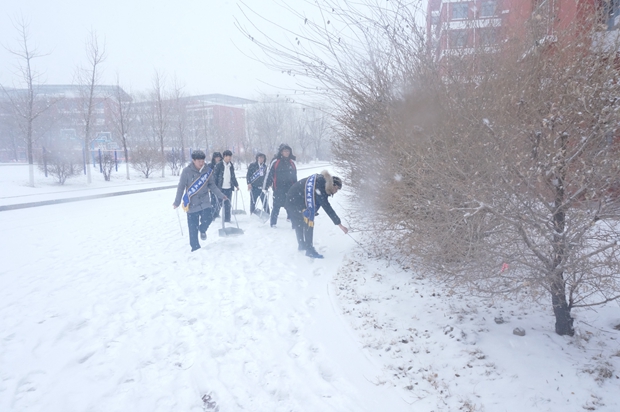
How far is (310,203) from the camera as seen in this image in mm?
6262

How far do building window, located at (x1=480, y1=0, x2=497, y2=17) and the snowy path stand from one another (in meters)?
3.89

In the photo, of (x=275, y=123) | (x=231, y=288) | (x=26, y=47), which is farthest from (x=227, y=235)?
(x=275, y=123)

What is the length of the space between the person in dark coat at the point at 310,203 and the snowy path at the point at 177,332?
13.7 inches

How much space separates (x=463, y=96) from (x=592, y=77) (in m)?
1.02

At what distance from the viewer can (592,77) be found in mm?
2727

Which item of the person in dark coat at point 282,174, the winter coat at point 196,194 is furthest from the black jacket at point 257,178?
the winter coat at point 196,194

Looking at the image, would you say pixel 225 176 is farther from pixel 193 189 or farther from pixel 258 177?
pixel 193 189

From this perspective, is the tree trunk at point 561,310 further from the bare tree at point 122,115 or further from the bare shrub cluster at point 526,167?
the bare tree at point 122,115

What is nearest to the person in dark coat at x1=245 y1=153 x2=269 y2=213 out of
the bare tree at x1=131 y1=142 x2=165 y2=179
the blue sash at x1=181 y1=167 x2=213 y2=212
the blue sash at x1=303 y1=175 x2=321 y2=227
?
the blue sash at x1=181 y1=167 x2=213 y2=212

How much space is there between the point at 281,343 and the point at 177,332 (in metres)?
1.11

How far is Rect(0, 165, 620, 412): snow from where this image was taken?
289cm

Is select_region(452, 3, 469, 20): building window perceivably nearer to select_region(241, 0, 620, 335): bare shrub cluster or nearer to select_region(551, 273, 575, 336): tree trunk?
select_region(241, 0, 620, 335): bare shrub cluster

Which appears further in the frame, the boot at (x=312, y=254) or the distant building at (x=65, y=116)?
the distant building at (x=65, y=116)

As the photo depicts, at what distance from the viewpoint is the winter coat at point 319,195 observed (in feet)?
20.2
